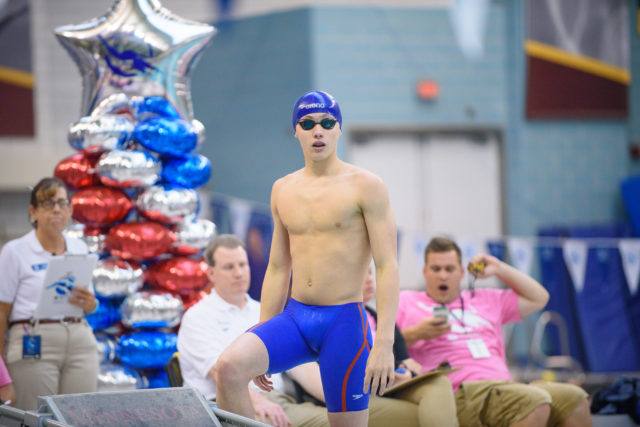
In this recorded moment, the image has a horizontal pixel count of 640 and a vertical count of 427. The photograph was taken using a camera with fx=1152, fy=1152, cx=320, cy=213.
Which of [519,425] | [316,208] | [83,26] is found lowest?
[519,425]

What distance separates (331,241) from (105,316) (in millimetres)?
2607

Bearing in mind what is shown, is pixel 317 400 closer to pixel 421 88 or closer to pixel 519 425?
pixel 519 425

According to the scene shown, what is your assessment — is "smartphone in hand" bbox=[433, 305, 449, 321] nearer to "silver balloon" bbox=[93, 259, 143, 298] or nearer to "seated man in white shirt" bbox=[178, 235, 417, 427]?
"seated man in white shirt" bbox=[178, 235, 417, 427]

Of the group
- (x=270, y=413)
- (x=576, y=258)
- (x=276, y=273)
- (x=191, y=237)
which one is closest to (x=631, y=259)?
(x=576, y=258)

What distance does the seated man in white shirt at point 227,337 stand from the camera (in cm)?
572

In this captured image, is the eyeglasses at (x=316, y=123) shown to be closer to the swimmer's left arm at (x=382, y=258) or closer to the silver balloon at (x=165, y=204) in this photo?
the swimmer's left arm at (x=382, y=258)

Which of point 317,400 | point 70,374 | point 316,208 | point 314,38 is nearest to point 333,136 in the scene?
point 316,208

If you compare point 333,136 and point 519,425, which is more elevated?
point 333,136

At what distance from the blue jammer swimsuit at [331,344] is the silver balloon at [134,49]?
2777 mm

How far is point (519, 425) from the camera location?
5871mm

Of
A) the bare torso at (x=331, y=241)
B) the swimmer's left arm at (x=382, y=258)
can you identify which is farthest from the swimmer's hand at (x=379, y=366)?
the bare torso at (x=331, y=241)

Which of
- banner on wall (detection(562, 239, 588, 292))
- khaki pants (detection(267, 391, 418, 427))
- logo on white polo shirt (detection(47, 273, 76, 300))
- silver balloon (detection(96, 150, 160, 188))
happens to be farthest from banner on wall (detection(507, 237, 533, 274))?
logo on white polo shirt (detection(47, 273, 76, 300))

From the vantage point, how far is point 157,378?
6.88 meters

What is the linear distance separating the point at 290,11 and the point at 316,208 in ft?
26.9
